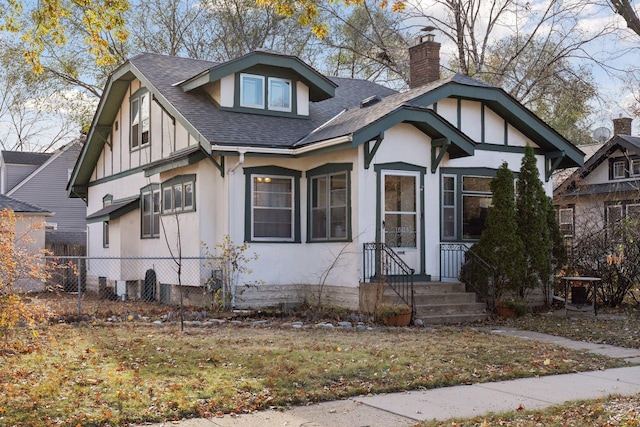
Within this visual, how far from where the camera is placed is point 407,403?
7.62m

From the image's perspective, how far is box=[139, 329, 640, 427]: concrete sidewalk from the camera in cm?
692

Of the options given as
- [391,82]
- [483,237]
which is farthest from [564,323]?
[391,82]

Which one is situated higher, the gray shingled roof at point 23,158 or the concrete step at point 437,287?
the gray shingled roof at point 23,158

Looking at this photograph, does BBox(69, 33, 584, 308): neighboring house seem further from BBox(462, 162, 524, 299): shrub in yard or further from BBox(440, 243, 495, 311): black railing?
BBox(462, 162, 524, 299): shrub in yard

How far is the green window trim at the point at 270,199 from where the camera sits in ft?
53.4

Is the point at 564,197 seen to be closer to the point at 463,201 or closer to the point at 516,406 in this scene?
the point at 463,201

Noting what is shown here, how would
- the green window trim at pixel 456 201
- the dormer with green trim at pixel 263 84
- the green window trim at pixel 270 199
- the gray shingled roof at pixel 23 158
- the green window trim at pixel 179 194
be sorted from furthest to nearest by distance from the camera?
the gray shingled roof at pixel 23 158 < the dormer with green trim at pixel 263 84 < the green window trim at pixel 179 194 < the green window trim at pixel 456 201 < the green window trim at pixel 270 199

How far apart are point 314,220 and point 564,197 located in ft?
50.8

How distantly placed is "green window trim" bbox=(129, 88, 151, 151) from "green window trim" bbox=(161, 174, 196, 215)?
6.61ft

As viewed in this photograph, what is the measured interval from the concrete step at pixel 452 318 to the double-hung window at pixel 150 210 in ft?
25.8

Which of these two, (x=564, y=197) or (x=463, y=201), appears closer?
(x=463, y=201)

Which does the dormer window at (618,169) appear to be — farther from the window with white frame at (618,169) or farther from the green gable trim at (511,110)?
the green gable trim at (511,110)

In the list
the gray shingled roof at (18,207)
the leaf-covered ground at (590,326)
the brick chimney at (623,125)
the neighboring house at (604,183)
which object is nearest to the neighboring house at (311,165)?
the leaf-covered ground at (590,326)

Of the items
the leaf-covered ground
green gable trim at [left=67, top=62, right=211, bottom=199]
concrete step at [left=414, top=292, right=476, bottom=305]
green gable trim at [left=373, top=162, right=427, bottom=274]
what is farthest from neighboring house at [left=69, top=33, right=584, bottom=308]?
the leaf-covered ground
